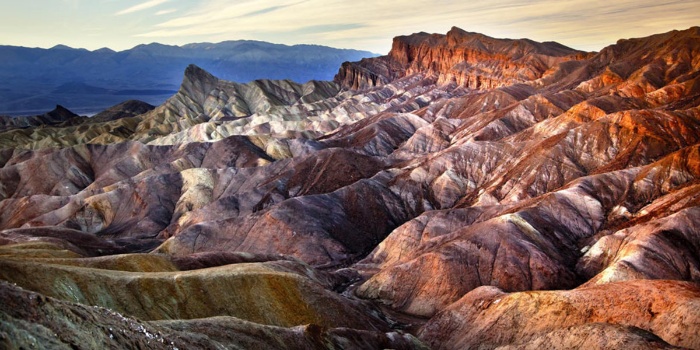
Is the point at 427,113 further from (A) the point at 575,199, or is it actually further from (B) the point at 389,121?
(A) the point at 575,199

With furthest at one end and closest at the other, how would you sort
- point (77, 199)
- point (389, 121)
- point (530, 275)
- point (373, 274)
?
point (389, 121), point (77, 199), point (373, 274), point (530, 275)

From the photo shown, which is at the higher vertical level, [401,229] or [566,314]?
[566,314]

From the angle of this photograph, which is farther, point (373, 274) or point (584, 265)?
point (373, 274)

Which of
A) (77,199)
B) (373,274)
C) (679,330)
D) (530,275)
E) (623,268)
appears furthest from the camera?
(77,199)

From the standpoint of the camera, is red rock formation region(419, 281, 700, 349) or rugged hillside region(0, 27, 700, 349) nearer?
red rock formation region(419, 281, 700, 349)

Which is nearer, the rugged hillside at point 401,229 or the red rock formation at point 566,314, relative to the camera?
the red rock formation at point 566,314

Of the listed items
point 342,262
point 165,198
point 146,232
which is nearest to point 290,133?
point 165,198

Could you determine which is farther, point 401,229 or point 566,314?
point 401,229

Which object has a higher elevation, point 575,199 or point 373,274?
point 575,199
